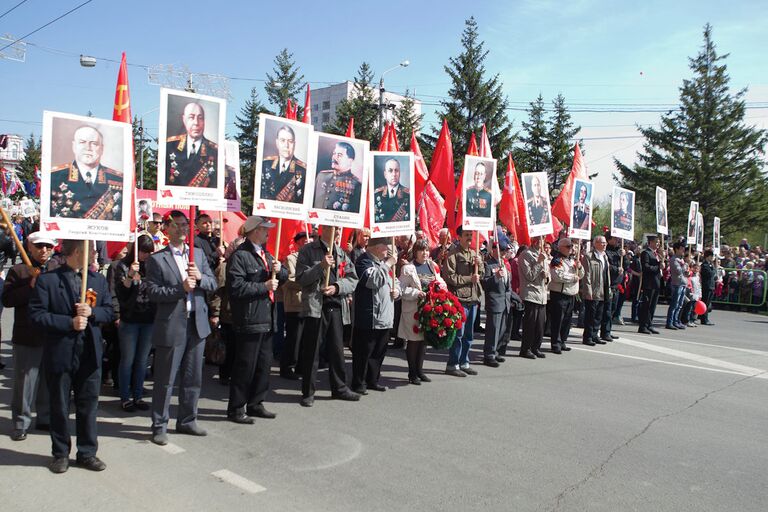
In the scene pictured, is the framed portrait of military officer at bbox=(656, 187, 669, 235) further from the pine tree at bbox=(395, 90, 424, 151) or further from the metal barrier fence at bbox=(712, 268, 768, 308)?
the pine tree at bbox=(395, 90, 424, 151)

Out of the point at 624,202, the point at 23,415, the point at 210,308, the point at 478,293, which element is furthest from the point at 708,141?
the point at 23,415

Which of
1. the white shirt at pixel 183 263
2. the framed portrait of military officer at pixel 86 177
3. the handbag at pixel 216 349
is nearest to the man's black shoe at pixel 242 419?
the white shirt at pixel 183 263

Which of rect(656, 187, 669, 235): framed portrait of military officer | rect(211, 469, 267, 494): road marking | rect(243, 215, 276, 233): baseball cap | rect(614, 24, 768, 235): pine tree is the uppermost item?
rect(614, 24, 768, 235): pine tree

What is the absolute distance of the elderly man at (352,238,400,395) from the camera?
7.54 meters

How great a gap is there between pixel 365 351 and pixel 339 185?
203 cm

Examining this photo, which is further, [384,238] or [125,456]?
[384,238]

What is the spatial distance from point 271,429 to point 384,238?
2.83 m

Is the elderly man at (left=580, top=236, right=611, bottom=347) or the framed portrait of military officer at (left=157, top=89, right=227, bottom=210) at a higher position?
the framed portrait of military officer at (left=157, top=89, right=227, bottom=210)

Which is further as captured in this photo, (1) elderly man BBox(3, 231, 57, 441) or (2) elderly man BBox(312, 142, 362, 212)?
(2) elderly man BBox(312, 142, 362, 212)

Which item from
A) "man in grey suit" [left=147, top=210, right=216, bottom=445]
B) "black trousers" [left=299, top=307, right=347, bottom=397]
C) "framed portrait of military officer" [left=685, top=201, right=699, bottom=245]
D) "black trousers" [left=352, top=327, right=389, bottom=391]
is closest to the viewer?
"man in grey suit" [left=147, top=210, right=216, bottom=445]

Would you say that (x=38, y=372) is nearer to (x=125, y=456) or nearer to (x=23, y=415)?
(x=23, y=415)

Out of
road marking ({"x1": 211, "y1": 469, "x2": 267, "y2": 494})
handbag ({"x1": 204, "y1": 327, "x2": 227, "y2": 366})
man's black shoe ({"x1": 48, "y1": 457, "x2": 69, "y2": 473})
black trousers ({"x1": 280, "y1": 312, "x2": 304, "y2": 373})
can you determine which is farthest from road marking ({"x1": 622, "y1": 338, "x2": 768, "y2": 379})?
man's black shoe ({"x1": 48, "y1": 457, "x2": 69, "y2": 473})

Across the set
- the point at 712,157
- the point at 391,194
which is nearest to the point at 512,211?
the point at 391,194

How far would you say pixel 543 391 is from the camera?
8.07 metres
